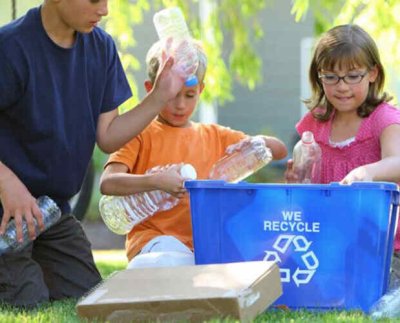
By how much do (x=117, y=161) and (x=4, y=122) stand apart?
541 millimetres

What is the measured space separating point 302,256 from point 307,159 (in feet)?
2.70

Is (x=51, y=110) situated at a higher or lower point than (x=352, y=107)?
higher

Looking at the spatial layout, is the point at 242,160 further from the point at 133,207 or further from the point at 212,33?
A: the point at 212,33

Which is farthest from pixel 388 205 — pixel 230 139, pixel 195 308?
pixel 230 139

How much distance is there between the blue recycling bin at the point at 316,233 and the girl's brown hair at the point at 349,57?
839 millimetres

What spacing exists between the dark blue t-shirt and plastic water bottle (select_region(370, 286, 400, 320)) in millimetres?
1479

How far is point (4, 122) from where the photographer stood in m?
4.49

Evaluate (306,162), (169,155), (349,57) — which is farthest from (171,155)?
(349,57)

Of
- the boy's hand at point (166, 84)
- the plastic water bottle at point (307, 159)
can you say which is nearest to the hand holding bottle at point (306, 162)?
the plastic water bottle at point (307, 159)

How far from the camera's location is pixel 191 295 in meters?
3.47

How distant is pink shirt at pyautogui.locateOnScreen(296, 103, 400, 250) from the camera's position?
4.58 m

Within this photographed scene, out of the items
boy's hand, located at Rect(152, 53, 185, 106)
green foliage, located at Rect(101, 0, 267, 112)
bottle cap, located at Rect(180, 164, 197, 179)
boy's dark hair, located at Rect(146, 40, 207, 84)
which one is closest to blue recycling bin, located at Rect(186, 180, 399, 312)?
bottle cap, located at Rect(180, 164, 197, 179)

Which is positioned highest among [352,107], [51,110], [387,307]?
[51,110]

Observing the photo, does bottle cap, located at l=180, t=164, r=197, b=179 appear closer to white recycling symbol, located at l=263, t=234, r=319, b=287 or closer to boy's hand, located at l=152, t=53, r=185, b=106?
boy's hand, located at l=152, t=53, r=185, b=106
